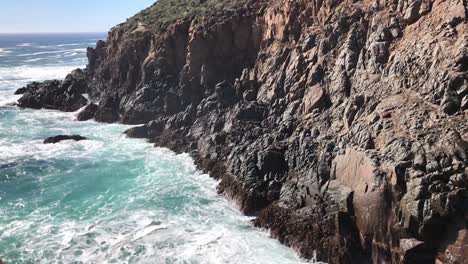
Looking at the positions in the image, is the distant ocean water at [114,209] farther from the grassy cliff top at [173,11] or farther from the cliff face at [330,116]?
the grassy cliff top at [173,11]

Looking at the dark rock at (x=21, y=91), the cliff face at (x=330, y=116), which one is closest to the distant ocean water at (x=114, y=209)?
the cliff face at (x=330, y=116)

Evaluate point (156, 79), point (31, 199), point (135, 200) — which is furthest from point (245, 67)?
point (31, 199)

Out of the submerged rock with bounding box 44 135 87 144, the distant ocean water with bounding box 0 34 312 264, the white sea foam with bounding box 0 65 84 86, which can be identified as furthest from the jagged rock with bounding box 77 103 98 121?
the white sea foam with bounding box 0 65 84 86

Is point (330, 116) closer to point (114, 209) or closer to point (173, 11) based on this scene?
point (114, 209)

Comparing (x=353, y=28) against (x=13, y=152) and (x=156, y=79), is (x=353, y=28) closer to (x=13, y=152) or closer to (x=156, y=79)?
(x=156, y=79)

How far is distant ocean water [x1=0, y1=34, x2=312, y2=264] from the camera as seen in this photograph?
75.9 ft

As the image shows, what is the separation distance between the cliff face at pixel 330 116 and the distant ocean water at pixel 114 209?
1794mm

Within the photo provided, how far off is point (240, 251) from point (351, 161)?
25.4 ft

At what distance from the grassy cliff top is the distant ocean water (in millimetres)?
15022

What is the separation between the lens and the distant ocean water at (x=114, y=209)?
23125 millimetres

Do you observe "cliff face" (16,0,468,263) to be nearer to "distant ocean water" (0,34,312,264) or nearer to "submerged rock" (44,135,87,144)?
"distant ocean water" (0,34,312,264)

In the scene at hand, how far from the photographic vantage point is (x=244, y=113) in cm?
3594

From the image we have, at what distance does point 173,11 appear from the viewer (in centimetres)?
5584

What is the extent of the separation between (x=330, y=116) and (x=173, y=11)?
33.8m
